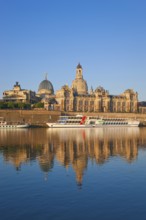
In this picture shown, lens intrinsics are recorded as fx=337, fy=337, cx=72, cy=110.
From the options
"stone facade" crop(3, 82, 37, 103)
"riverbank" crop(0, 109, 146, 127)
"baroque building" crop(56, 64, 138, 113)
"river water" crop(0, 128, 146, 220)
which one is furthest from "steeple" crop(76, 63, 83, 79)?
"river water" crop(0, 128, 146, 220)

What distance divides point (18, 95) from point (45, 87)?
2752 cm

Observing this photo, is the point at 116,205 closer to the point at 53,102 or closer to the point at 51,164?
the point at 51,164

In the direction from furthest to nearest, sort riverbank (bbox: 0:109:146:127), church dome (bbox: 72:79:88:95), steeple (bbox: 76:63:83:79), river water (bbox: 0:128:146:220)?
steeple (bbox: 76:63:83:79) < church dome (bbox: 72:79:88:95) < riverbank (bbox: 0:109:146:127) < river water (bbox: 0:128:146:220)

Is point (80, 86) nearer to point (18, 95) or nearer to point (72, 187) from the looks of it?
point (18, 95)

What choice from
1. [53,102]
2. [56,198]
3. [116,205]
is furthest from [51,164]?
[53,102]

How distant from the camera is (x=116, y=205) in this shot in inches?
586

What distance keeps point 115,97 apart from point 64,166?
12037cm

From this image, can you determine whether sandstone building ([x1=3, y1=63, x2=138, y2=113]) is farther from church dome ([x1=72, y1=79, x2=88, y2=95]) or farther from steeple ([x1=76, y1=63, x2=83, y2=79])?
steeple ([x1=76, y1=63, x2=83, y2=79])

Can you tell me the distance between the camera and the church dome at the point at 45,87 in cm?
15862

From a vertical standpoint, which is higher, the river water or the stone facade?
the stone facade

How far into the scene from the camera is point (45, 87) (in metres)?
161

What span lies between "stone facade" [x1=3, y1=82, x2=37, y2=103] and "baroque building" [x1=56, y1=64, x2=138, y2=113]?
11.7 metres

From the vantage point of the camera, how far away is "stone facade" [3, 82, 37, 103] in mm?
134000

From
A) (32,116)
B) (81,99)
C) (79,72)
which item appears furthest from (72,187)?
(79,72)
